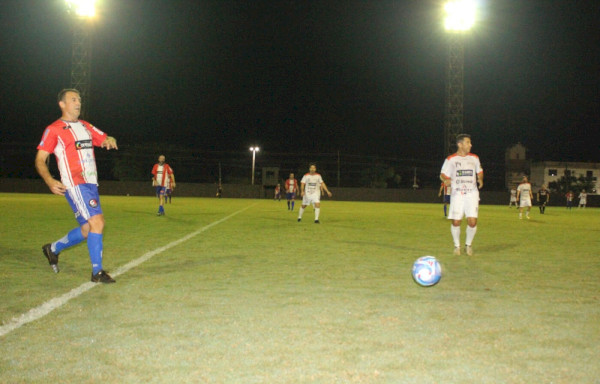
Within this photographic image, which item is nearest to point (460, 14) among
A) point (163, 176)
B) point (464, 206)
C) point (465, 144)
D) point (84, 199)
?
point (163, 176)

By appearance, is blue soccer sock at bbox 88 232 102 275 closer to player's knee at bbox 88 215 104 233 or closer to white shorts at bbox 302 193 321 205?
player's knee at bbox 88 215 104 233

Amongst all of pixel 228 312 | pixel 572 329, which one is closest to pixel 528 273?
pixel 572 329

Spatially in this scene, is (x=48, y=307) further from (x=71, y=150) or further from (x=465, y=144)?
(x=465, y=144)

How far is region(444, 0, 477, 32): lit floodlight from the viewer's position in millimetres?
42156

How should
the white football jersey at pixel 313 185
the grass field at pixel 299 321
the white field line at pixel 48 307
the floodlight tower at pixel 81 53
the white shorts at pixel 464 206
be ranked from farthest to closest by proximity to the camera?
the floodlight tower at pixel 81 53 → the white football jersey at pixel 313 185 → the white shorts at pixel 464 206 → the white field line at pixel 48 307 → the grass field at pixel 299 321

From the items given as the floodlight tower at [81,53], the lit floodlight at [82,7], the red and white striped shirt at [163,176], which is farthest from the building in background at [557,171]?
the red and white striped shirt at [163,176]

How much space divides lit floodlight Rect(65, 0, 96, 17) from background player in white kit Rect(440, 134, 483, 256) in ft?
134

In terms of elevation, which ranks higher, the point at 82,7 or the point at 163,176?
the point at 82,7

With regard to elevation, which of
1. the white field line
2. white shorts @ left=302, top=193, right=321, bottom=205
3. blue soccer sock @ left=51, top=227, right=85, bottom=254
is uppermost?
white shorts @ left=302, top=193, right=321, bottom=205

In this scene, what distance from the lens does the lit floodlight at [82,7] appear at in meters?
41.1

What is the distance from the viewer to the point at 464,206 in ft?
29.7

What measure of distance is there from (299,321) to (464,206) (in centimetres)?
587

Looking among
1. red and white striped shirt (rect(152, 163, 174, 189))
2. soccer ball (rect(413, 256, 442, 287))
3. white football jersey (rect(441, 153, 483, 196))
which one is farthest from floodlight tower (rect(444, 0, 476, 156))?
soccer ball (rect(413, 256, 442, 287))

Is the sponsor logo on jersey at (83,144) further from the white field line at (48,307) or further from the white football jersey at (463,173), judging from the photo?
the white football jersey at (463,173)
